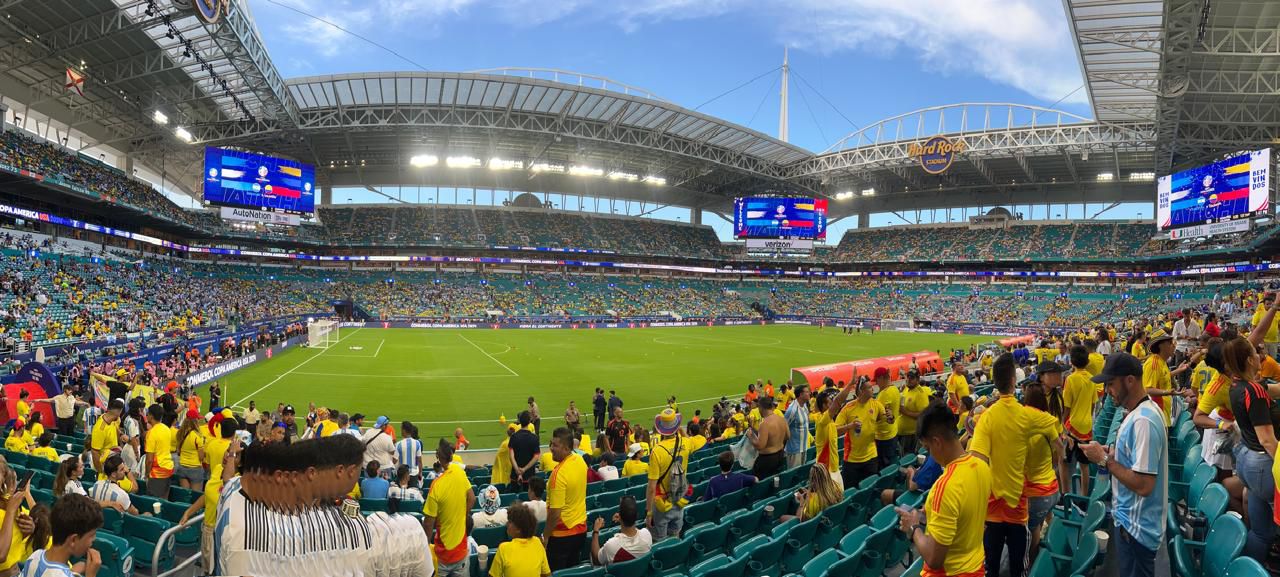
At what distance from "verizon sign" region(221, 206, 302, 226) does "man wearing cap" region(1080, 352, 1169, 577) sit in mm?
47048

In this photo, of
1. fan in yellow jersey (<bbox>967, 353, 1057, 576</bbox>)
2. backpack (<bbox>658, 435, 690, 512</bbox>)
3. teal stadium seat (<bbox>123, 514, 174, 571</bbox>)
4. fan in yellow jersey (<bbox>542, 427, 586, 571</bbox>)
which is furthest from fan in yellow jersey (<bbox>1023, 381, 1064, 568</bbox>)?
teal stadium seat (<bbox>123, 514, 174, 571</bbox>)

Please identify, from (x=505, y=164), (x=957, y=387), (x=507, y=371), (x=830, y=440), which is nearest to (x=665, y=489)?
(x=830, y=440)

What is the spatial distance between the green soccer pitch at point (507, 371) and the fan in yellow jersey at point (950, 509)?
14.5 metres

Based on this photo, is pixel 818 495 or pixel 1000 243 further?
pixel 1000 243

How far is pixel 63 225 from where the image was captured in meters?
39.6

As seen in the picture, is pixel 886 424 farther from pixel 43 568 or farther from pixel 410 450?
pixel 43 568

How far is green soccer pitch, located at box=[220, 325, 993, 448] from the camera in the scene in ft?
67.8

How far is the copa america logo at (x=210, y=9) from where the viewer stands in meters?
22.0

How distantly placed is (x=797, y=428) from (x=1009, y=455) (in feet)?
14.1

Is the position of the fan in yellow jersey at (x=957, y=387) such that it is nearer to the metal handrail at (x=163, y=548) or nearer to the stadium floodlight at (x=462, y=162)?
the metal handrail at (x=163, y=548)

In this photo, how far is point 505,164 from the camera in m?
63.3

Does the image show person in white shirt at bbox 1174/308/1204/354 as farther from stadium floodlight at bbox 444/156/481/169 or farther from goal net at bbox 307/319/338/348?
stadium floodlight at bbox 444/156/481/169

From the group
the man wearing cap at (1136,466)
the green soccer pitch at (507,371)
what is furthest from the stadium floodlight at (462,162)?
the man wearing cap at (1136,466)

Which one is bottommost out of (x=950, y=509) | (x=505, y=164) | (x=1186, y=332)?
(x=950, y=509)
